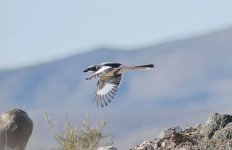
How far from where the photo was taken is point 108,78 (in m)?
16.0

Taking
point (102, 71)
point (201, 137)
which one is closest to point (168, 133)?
point (201, 137)

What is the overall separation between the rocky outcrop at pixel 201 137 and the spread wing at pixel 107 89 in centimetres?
84

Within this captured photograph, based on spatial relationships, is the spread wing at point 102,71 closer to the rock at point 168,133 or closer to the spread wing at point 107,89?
the spread wing at point 107,89

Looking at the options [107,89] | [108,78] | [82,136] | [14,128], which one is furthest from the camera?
[14,128]

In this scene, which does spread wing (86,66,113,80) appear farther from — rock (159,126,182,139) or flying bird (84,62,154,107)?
rock (159,126,182,139)

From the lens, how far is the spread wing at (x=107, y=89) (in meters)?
15.6

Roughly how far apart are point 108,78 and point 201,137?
5.91 ft

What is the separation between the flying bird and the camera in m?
15.1

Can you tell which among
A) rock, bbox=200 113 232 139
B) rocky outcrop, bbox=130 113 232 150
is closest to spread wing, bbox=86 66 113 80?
rocky outcrop, bbox=130 113 232 150

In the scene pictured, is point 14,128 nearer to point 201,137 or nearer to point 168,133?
point 168,133

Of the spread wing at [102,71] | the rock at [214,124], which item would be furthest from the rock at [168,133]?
the spread wing at [102,71]

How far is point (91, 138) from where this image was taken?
45.0ft

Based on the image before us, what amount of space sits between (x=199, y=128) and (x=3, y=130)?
5.58 m

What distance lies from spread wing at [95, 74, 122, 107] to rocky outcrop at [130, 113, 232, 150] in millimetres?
843
